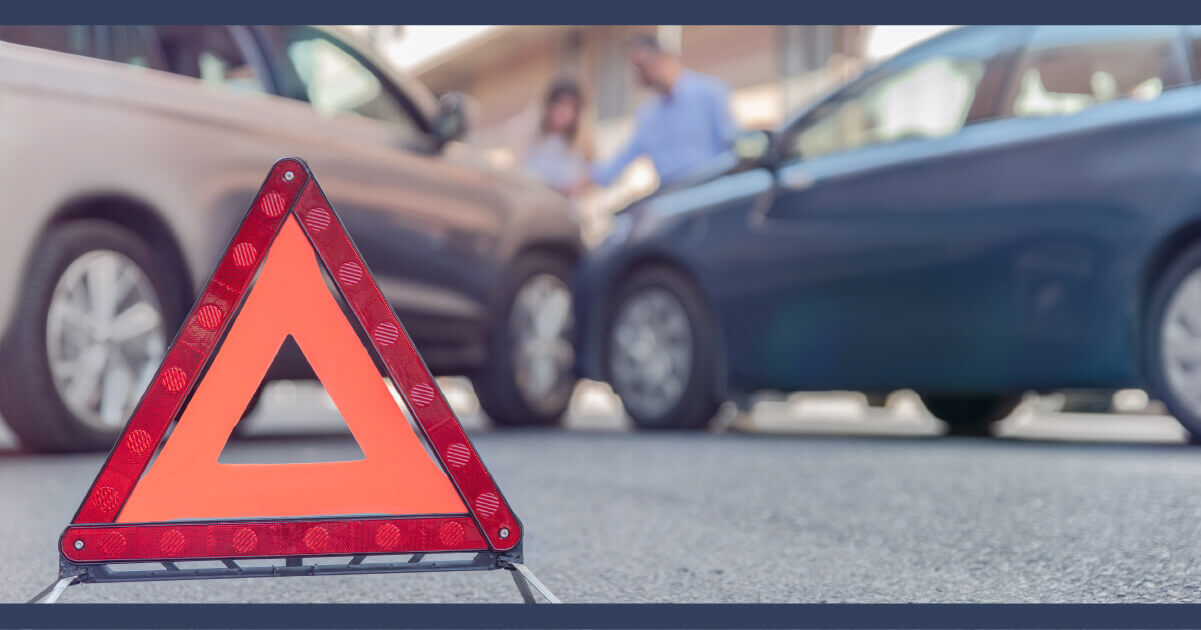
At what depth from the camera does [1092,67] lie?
5.22 m

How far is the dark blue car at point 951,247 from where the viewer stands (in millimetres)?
4883

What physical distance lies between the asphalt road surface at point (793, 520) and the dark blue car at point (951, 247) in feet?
1.17

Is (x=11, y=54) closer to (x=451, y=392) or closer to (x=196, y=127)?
(x=196, y=127)

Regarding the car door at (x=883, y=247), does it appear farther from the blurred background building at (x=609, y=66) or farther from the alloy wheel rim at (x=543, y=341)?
the blurred background building at (x=609, y=66)

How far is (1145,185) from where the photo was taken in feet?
15.9

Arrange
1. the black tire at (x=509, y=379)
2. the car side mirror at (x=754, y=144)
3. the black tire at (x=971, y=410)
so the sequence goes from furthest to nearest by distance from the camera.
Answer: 1. the black tire at (x=509, y=379)
2. the black tire at (x=971, y=410)
3. the car side mirror at (x=754, y=144)

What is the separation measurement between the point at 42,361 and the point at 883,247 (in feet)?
11.2

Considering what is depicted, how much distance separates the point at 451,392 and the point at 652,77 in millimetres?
9250

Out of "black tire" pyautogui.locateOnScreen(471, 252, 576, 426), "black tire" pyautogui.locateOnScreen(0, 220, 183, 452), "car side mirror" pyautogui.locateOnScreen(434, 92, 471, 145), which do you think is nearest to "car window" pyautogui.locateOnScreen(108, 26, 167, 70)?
"black tire" pyautogui.locateOnScreen(0, 220, 183, 452)

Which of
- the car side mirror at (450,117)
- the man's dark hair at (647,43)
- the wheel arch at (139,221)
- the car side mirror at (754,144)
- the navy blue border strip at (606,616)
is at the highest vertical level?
the man's dark hair at (647,43)

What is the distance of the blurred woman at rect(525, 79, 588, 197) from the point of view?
8.56 m

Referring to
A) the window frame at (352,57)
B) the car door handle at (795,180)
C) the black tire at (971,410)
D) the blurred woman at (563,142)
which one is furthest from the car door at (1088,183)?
the blurred woman at (563,142)

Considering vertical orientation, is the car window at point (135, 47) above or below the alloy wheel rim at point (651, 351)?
above

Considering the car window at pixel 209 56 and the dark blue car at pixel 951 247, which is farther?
the car window at pixel 209 56
